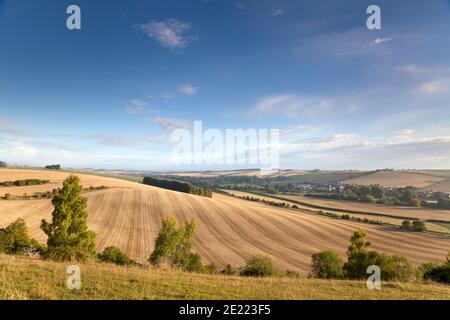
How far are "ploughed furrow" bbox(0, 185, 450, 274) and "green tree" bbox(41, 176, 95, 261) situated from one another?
64.3 ft

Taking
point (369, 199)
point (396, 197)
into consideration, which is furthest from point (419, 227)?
point (396, 197)

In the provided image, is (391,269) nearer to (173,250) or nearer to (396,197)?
(173,250)

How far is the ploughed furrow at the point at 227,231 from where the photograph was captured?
168 feet

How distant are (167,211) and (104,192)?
2992cm

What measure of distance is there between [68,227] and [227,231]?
44288 mm

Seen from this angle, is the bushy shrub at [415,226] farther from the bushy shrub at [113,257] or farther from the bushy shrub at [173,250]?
the bushy shrub at [113,257]

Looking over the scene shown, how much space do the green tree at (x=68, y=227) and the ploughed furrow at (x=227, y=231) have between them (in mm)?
19594

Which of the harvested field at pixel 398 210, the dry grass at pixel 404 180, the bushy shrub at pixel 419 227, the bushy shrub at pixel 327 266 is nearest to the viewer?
the bushy shrub at pixel 327 266

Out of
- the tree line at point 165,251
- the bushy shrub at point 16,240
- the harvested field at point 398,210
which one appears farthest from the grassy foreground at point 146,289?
the harvested field at point 398,210
